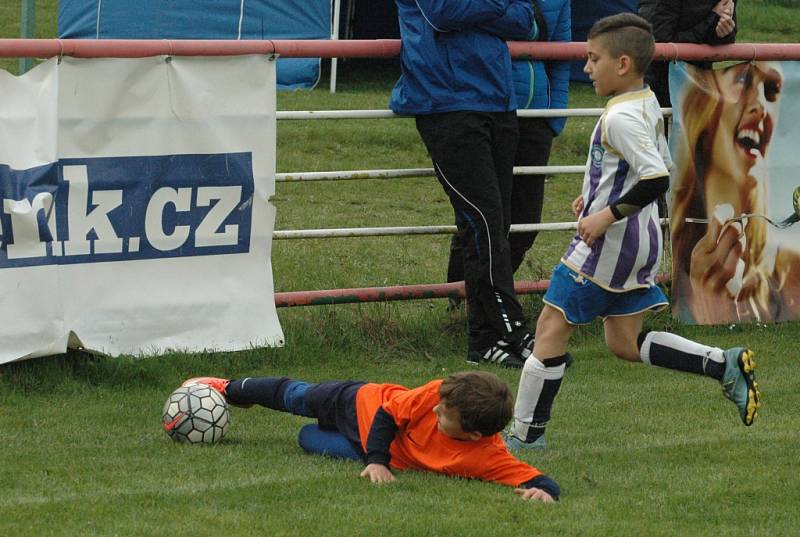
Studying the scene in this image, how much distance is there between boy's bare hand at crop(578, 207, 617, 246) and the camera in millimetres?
5656

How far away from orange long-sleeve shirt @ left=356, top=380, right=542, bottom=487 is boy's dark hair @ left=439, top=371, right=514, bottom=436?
0.15 m

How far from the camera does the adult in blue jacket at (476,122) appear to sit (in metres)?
7.44

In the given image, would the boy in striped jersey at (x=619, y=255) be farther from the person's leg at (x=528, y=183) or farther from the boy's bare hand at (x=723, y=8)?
the boy's bare hand at (x=723, y=8)

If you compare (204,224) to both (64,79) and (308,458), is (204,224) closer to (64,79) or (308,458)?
(64,79)

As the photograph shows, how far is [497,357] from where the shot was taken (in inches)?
304

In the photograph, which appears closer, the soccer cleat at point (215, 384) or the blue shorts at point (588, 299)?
the blue shorts at point (588, 299)

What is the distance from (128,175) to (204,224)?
0.47m

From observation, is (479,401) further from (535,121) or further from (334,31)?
(334,31)

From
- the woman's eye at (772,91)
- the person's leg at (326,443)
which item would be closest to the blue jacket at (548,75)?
the woman's eye at (772,91)

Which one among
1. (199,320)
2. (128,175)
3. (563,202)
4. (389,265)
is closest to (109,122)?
(128,175)

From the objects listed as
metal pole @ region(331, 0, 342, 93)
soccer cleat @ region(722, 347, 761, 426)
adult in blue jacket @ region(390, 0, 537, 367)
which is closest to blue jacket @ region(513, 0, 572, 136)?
adult in blue jacket @ region(390, 0, 537, 367)

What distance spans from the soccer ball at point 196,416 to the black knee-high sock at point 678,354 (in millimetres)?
1765

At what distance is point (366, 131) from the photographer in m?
15.4

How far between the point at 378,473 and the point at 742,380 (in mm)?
1597
